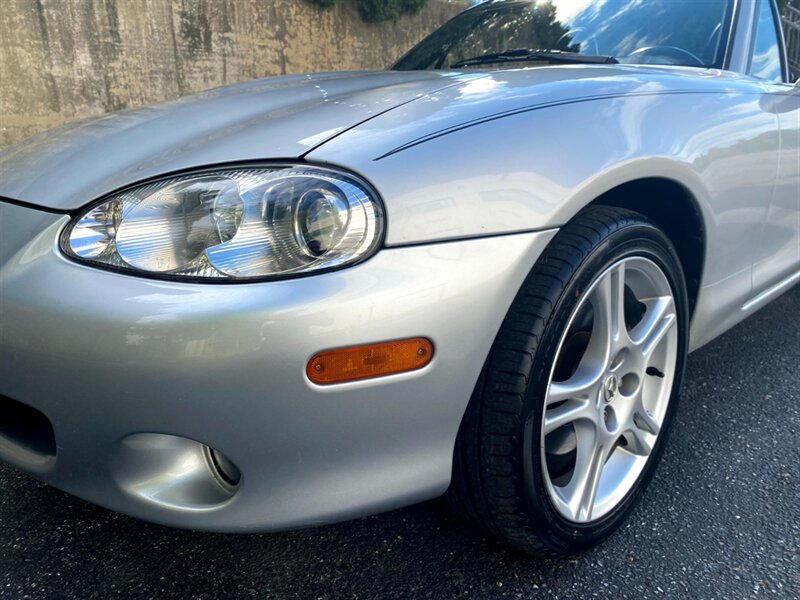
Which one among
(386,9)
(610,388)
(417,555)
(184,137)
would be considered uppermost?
(386,9)

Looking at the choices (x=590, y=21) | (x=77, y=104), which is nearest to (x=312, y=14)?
(x=77, y=104)

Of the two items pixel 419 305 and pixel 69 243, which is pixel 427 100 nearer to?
pixel 419 305

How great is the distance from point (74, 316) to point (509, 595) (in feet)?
3.50

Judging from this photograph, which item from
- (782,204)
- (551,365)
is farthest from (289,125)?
(782,204)

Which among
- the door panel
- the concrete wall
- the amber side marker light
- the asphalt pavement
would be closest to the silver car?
the amber side marker light

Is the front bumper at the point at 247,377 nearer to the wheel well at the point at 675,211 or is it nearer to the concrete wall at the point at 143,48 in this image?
the wheel well at the point at 675,211

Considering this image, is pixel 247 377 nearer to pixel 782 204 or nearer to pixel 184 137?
pixel 184 137

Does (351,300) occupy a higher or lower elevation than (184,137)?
lower

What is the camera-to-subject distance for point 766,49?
2539mm

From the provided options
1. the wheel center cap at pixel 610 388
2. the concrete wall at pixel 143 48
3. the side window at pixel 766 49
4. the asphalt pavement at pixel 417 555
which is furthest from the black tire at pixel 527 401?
the concrete wall at pixel 143 48

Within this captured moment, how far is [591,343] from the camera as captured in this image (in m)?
1.58

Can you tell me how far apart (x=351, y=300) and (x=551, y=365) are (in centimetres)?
48

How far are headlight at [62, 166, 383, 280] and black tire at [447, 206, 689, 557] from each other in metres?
0.36

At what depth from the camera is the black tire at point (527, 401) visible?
128cm
